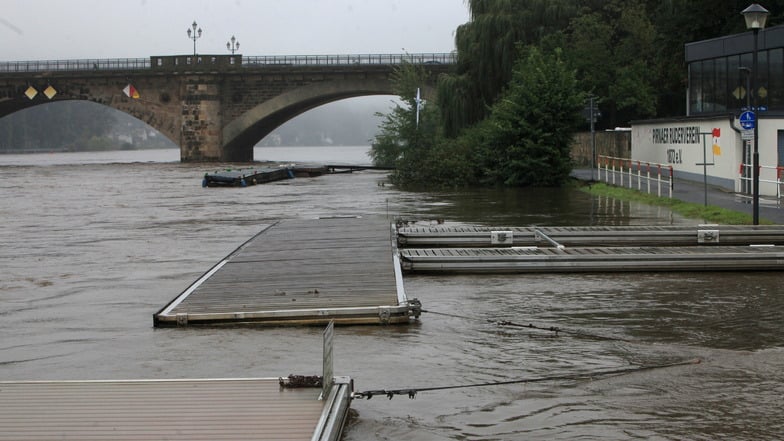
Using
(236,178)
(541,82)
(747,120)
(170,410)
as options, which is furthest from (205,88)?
(170,410)

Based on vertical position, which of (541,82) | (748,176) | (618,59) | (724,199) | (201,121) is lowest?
(724,199)

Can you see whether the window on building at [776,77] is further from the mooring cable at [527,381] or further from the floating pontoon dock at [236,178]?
the floating pontoon dock at [236,178]

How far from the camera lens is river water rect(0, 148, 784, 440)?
8.81 m

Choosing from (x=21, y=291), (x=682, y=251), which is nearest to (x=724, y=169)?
(x=682, y=251)

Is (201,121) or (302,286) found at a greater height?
(201,121)

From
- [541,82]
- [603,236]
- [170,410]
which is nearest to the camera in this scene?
[170,410]

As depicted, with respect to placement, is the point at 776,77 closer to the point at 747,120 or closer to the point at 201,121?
the point at 747,120

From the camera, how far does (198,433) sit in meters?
7.51

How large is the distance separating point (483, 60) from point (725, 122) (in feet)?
67.2

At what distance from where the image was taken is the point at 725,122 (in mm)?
34125

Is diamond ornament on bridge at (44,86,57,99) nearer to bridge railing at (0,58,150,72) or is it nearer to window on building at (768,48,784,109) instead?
Answer: bridge railing at (0,58,150,72)

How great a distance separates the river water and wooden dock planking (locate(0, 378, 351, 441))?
0.65 meters

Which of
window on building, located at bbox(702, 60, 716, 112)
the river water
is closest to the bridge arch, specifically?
window on building, located at bbox(702, 60, 716, 112)

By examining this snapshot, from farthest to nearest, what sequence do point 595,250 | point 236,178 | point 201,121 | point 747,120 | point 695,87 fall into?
point 201,121
point 236,178
point 695,87
point 747,120
point 595,250
